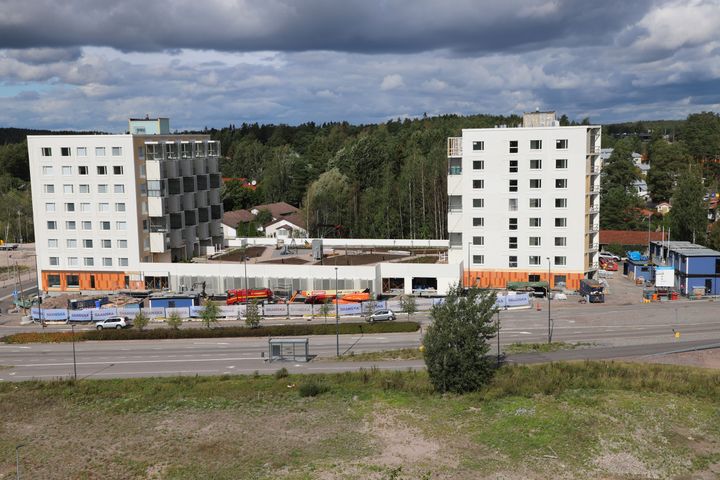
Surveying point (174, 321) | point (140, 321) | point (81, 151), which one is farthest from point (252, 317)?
point (81, 151)

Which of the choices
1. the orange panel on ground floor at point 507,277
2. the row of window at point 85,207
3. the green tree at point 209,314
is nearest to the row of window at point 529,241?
the orange panel on ground floor at point 507,277

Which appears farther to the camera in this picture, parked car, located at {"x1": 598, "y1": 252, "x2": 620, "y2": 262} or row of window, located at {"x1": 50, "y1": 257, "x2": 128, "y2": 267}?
parked car, located at {"x1": 598, "y1": 252, "x2": 620, "y2": 262}

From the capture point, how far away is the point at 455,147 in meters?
85.2

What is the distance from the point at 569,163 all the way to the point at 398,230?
41.1 m

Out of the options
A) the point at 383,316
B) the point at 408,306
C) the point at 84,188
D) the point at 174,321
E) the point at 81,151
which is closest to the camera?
the point at 174,321

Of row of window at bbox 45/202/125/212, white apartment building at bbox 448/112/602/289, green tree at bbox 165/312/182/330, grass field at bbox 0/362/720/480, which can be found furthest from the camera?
row of window at bbox 45/202/125/212

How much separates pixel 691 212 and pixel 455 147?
44464 millimetres

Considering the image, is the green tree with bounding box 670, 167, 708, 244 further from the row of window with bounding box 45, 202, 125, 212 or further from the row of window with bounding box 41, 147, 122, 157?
the row of window with bounding box 41, 147, 122, 157

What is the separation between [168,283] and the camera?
86.3m

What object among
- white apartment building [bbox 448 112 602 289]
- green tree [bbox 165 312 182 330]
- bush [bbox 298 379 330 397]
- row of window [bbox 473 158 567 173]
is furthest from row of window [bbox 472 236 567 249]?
bush [bbox 298 379 330 397]

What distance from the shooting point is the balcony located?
8462 centimetres

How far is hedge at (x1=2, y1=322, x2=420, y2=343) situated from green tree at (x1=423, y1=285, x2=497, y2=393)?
18.2 metres

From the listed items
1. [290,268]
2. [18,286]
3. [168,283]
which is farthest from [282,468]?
[18,286]

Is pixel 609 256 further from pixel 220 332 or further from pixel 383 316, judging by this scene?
pixel 220 332
